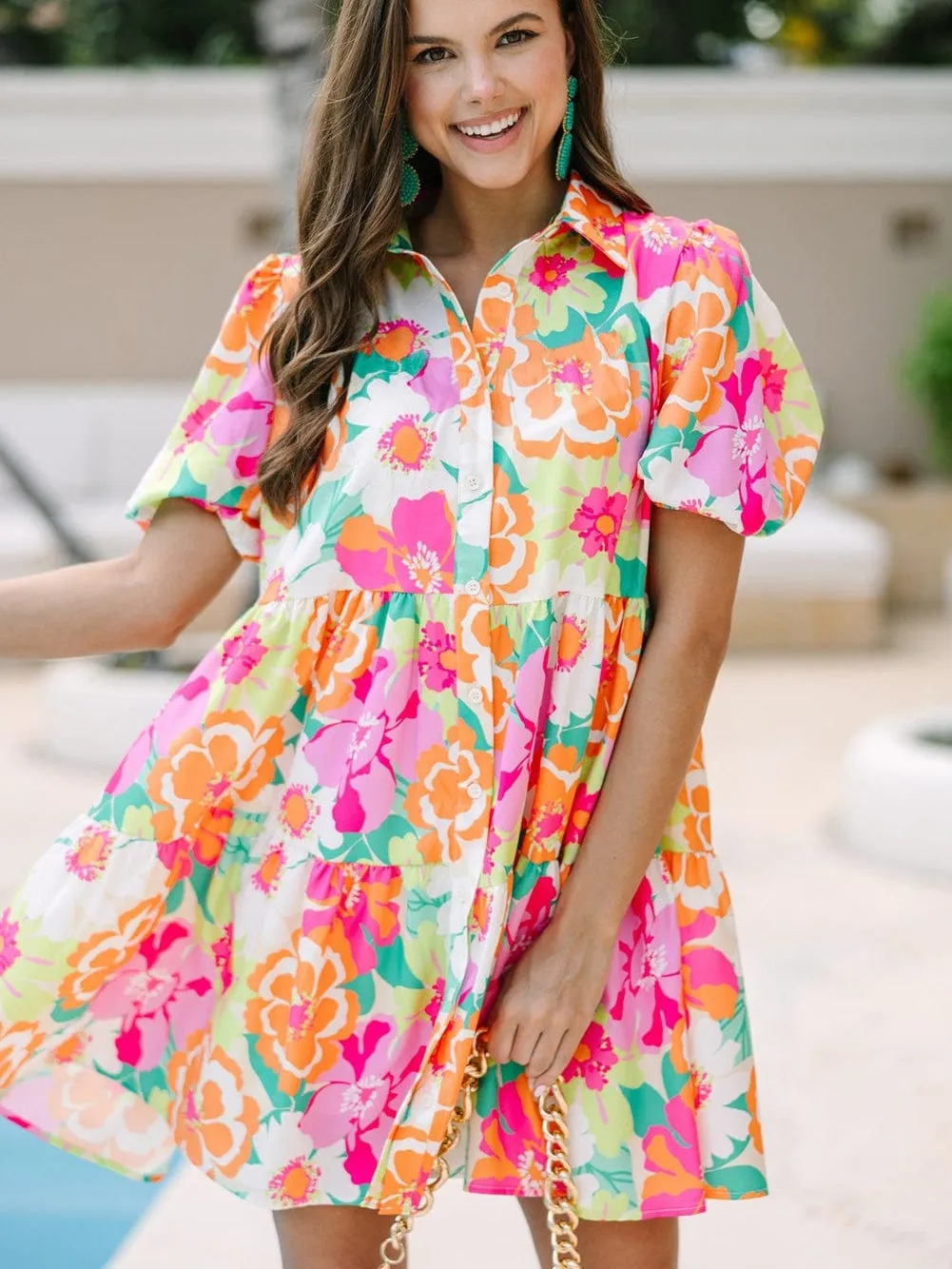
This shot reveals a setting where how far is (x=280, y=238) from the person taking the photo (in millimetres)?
4590

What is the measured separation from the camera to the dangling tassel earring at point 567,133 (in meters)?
1.59

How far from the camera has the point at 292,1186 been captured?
59.6 inches

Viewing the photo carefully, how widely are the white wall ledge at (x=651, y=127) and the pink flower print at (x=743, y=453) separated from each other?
28.2 ft

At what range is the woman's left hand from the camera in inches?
57.6

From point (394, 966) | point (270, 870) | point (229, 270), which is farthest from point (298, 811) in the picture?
point (229, 270)

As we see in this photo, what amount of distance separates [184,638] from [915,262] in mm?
5414

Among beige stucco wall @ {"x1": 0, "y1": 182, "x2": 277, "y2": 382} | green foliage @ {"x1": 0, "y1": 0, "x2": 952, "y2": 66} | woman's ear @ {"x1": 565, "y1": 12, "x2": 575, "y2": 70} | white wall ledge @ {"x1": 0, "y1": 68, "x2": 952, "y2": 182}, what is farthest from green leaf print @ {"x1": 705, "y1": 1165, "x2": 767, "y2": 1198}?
green foliage @ {"x1": 0, "y1": 0, "x2": 952, "y2": 66}

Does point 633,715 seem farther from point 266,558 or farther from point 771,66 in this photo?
point 771,66

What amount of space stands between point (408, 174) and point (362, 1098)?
34.7 inches

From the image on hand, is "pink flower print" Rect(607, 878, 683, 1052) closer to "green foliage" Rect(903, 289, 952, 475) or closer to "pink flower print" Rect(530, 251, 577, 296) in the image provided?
"pink flower print" Rect(530, 251, 577, 296)

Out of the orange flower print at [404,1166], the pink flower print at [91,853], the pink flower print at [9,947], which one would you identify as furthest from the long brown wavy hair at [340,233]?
the orange flower print at [404,1166]

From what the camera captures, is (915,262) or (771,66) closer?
(915,262)

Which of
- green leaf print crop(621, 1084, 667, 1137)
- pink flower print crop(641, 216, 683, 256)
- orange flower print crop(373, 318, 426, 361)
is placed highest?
pink flower print crop(641, 216, 683, 256)

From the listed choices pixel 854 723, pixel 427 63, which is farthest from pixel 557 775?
pixel 854 723
